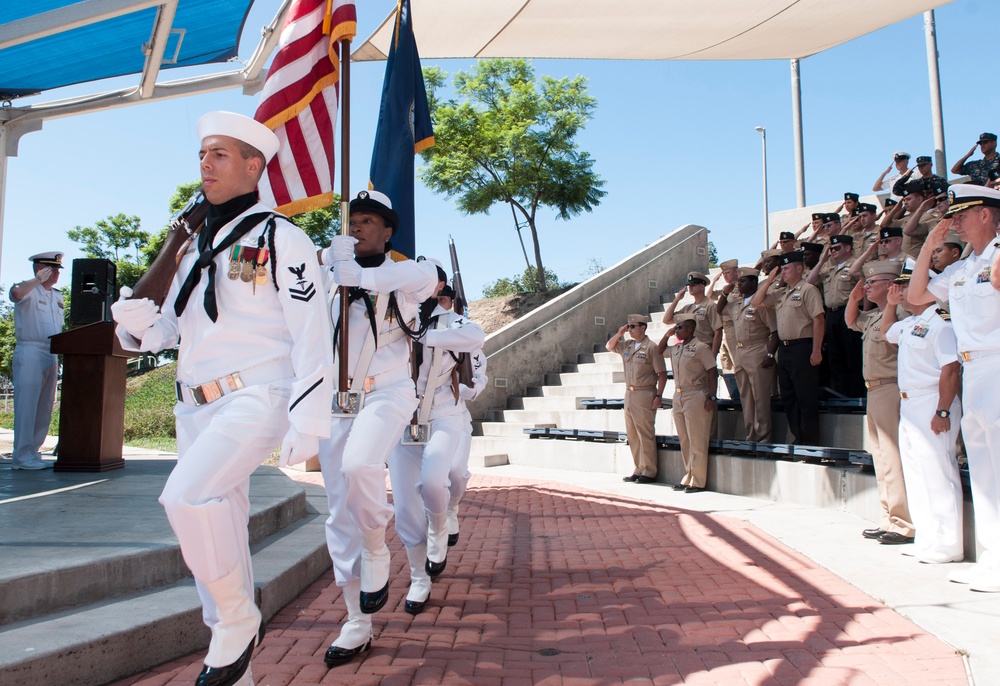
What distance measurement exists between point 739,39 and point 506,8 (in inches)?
151

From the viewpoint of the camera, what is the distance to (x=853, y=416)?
31.1 feet

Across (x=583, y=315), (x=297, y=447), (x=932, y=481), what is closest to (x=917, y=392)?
(x=932, y=481)

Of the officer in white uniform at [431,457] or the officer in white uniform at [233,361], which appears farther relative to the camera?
the officer in white uniform at [431,457]

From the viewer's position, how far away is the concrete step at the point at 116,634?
3344 millimetres

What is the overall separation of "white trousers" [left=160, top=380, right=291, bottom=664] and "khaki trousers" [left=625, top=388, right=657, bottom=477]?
28.9ft

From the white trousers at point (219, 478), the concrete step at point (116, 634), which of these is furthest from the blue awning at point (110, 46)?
the white trousers at point (219, 478)

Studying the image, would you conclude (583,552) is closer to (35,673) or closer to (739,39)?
(35,673)

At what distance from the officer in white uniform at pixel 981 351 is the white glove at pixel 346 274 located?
3735 mm

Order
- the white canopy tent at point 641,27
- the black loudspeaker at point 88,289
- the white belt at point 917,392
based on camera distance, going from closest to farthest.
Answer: the white belt at point 917,392, the black loudspeaker at point 88,289, the white canopy tent at point 641,27

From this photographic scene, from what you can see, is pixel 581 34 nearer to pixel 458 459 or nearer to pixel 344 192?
pixel 458 459

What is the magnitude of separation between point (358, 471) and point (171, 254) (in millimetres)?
1344

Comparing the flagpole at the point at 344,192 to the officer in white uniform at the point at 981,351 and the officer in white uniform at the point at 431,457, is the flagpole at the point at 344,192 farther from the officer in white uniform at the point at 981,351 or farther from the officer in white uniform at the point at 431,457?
the officer in white uniform at the point at 981,351

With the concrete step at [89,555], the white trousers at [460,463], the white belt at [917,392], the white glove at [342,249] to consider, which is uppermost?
the white glove at [342,249]

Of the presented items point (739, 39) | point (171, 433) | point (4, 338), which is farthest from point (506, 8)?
point (4, 338)
